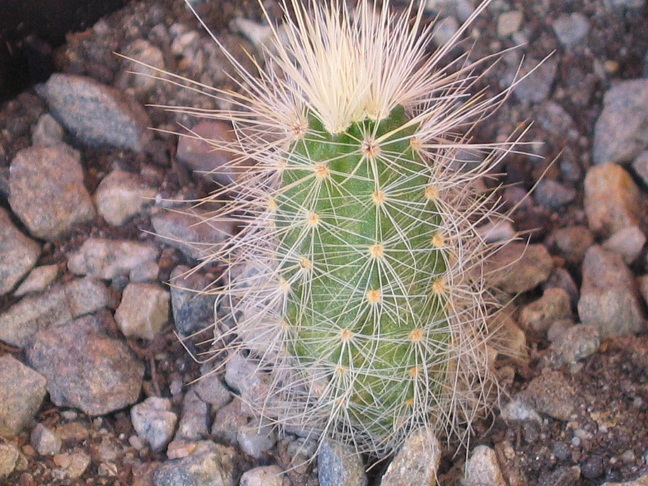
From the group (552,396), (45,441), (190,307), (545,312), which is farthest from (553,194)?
(45,441)

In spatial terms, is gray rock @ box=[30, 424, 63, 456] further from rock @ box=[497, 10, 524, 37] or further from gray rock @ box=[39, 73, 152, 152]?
rock @ box=[497, 10, 524, 37]

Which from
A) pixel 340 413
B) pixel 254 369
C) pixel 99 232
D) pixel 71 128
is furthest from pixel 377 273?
pixel 71 128

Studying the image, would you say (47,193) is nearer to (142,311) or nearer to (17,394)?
(142,311)

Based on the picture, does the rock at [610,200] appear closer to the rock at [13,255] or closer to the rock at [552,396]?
the rock at [552,396]

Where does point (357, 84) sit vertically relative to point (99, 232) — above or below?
above

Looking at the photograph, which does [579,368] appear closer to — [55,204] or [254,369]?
[254,369]

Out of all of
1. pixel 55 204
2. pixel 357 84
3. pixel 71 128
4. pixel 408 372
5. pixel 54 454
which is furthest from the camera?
pixel 71 128
